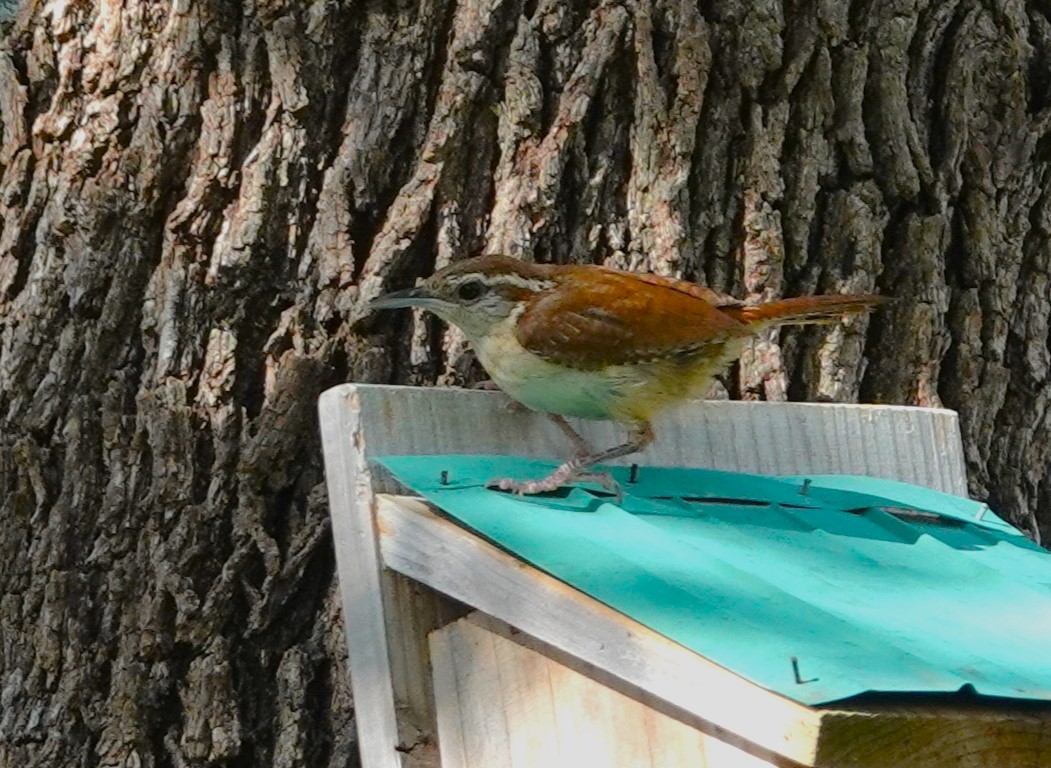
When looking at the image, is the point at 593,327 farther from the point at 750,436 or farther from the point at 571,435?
the point at 750,436

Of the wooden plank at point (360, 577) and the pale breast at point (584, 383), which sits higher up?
the pale breast at point (584, 383)

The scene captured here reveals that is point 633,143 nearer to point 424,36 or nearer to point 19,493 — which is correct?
point 424,36

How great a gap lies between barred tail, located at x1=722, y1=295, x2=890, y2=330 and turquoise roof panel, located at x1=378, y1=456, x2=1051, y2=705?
1.23 feet

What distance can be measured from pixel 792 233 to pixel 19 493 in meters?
1.89

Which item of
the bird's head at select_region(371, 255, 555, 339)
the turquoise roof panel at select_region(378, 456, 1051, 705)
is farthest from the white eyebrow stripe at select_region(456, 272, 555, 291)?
the turquoise roof panel at select_region(378, 456, 1051, 705)

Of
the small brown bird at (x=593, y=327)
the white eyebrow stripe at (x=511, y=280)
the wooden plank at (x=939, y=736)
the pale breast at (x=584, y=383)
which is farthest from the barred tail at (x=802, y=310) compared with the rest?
the wooden plank at (x=939, y=736)

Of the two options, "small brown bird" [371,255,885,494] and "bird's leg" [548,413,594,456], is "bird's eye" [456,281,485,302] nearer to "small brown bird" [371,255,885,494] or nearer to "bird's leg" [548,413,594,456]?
"small brown bird" [371,255,885,494]

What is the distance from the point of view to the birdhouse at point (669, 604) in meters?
1.84

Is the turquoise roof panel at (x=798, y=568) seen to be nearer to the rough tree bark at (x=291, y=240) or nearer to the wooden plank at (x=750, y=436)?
the wooden plank at (x=750, y=436)

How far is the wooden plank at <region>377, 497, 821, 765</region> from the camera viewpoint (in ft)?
5.95

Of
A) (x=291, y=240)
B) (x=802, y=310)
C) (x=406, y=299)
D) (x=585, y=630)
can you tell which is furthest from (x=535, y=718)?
(x=291, y=240)

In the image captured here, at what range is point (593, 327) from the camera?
119 inches

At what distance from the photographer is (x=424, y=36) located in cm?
328

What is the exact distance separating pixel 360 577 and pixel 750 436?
975 millimetres
